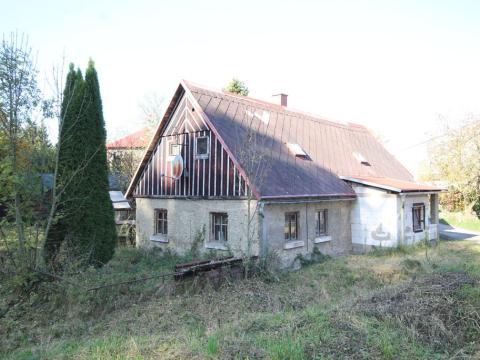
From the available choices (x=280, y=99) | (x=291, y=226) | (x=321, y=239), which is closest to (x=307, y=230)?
(x=291, y=226)

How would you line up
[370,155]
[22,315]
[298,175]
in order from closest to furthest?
[22,315], [298,175], [370,155]

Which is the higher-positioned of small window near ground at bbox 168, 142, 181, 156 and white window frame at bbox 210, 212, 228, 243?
small window near ground at bbox 168, 142, 181, 156

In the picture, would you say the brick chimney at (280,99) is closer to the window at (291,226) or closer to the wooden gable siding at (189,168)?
the wooden gable siding at (189,168)

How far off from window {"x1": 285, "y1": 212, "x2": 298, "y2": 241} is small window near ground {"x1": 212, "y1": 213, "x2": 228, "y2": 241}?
218 cm

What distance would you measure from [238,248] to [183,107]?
6004mm

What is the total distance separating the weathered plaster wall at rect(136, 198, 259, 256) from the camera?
13.3 meters

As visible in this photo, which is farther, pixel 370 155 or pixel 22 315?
pixel 370 155

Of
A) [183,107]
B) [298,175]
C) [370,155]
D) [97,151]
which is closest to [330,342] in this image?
[298,175]

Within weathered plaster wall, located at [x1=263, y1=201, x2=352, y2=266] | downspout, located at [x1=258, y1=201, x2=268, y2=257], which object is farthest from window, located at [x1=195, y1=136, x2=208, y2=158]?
weathered plaster wall, located at [x1=263, y1=201, x2=352, y2=266]

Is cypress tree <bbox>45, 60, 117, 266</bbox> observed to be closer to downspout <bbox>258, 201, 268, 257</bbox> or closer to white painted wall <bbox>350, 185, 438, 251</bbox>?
downspout <bbox>258, 201, 268, 257</bbox>

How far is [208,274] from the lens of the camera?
34.3ft

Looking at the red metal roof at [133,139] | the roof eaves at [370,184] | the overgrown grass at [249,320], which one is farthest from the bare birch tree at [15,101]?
the red metal roof at [133,139]

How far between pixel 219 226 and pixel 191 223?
4.26ft

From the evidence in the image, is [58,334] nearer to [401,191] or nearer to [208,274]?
[208,274]
